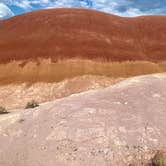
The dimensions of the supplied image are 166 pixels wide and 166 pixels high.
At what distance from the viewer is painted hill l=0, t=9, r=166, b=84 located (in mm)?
27766

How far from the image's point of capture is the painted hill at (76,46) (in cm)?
2777

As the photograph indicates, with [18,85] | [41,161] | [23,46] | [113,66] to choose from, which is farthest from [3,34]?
[41,161]

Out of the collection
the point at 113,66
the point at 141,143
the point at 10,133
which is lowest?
the point at 113,66

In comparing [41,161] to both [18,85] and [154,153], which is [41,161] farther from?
[18,85]

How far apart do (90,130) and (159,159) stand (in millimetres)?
2251

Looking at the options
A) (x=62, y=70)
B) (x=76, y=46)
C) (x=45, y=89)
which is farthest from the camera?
(x=76, y=46)

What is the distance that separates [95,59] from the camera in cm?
2888

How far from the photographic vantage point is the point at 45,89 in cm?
2517

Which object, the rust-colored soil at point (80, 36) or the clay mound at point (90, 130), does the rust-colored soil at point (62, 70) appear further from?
the clay mound at point (90, 130)

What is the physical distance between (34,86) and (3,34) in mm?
9907

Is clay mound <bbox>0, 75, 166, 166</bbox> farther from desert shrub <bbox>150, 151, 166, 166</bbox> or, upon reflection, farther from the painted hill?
the painted hill

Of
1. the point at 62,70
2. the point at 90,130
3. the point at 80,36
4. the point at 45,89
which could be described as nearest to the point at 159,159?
the point at 90,130

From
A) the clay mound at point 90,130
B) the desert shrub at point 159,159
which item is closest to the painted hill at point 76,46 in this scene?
the clay mound at point 90,130

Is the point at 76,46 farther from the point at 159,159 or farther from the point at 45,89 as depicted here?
the point at 159,159
